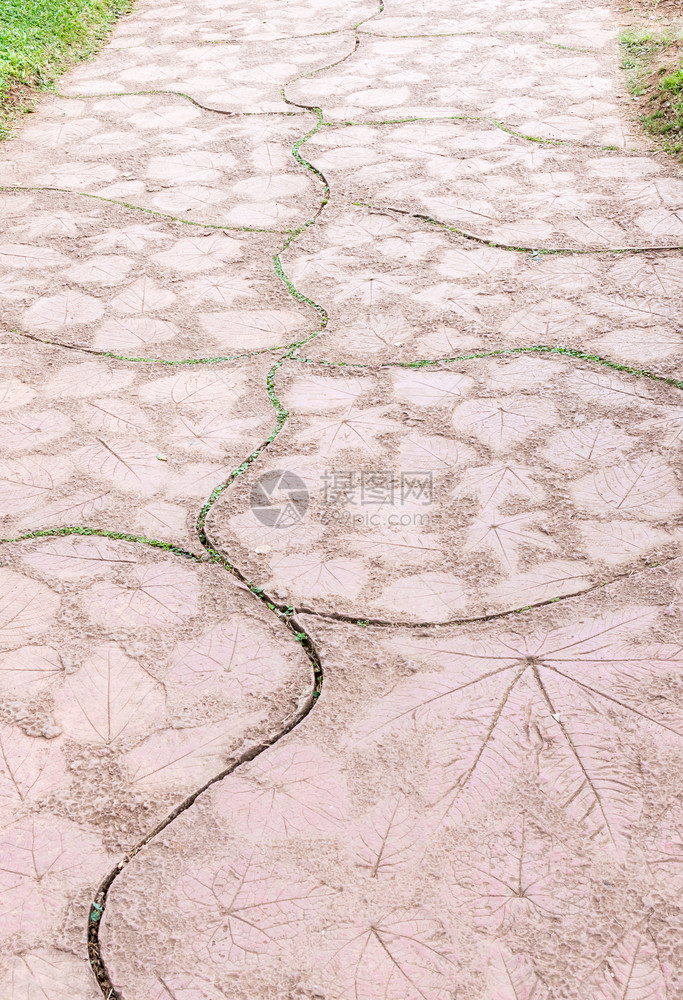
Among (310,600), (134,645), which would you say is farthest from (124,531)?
(310,600)

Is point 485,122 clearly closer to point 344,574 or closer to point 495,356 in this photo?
point 495,356

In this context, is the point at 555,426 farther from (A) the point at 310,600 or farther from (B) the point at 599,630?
(A) the point at 310,600

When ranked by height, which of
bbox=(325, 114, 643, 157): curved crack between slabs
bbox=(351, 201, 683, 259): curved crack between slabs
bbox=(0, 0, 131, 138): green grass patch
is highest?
bbox=(0, 0, 131, 138): green grass patch

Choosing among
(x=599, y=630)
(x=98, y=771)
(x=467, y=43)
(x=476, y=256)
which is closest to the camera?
(x=98, y=771)

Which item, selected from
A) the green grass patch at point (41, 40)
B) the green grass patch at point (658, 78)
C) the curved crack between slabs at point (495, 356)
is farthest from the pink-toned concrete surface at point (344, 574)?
the green grass patch at point (41, 40)

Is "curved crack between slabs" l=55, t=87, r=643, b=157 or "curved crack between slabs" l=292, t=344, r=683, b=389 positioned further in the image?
"curved crack between slabs" l=55, t=87, r=643, b=157

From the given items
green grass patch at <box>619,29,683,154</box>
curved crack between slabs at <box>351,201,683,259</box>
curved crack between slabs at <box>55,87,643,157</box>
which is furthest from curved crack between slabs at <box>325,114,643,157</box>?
curved crack between slabs at <box>351,201,683,259</box>

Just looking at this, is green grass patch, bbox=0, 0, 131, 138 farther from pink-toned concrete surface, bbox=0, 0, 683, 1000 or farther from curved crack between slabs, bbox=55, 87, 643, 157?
pink-toned concrete surface, bbox=0, 0, 683, 1000
